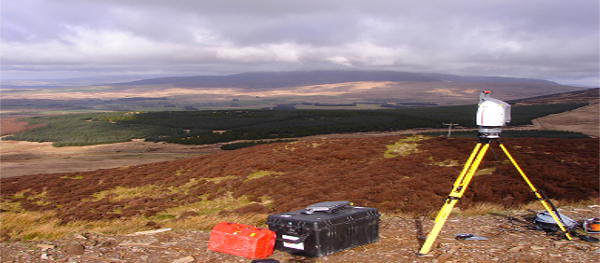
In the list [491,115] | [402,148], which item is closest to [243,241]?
[491,115]

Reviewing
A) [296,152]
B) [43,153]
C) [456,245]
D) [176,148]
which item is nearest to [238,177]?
[296,152]

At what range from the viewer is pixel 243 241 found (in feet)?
21.9

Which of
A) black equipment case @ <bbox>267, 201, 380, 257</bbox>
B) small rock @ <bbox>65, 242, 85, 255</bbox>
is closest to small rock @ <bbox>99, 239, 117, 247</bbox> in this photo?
small rock @ <bbox>65, 242, 85, 255</bbox>

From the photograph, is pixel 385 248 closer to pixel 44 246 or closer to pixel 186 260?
pixel 186 260

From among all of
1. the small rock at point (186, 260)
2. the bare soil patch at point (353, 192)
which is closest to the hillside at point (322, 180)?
the bare soil patch at point (353, 192)

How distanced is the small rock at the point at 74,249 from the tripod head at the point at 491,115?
716cm

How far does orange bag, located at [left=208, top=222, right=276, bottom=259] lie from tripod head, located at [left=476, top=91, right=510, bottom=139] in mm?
4009

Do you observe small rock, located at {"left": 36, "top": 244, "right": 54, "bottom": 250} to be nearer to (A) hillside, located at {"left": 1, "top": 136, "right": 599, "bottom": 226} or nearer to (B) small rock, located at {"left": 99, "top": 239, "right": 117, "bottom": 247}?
(B) small rock, located at {"left": 99, "top": 239, "right": 117, "bottom": 247}

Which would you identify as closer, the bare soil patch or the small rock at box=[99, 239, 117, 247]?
the bare soil patch

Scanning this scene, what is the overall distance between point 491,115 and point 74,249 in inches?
293

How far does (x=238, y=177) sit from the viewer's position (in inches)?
619

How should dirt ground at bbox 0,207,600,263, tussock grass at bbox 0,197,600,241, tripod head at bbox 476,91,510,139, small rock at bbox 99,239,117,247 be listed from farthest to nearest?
1. tussock grass at bbox 0,197,600,241
2. small rock at bbox 99,239,117,247
3. dirt ground at bbox 0,207,600,263
4. tripod head at bbox 476,91,510,139

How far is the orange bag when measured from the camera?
660 cm

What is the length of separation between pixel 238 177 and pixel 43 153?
41127 mm
